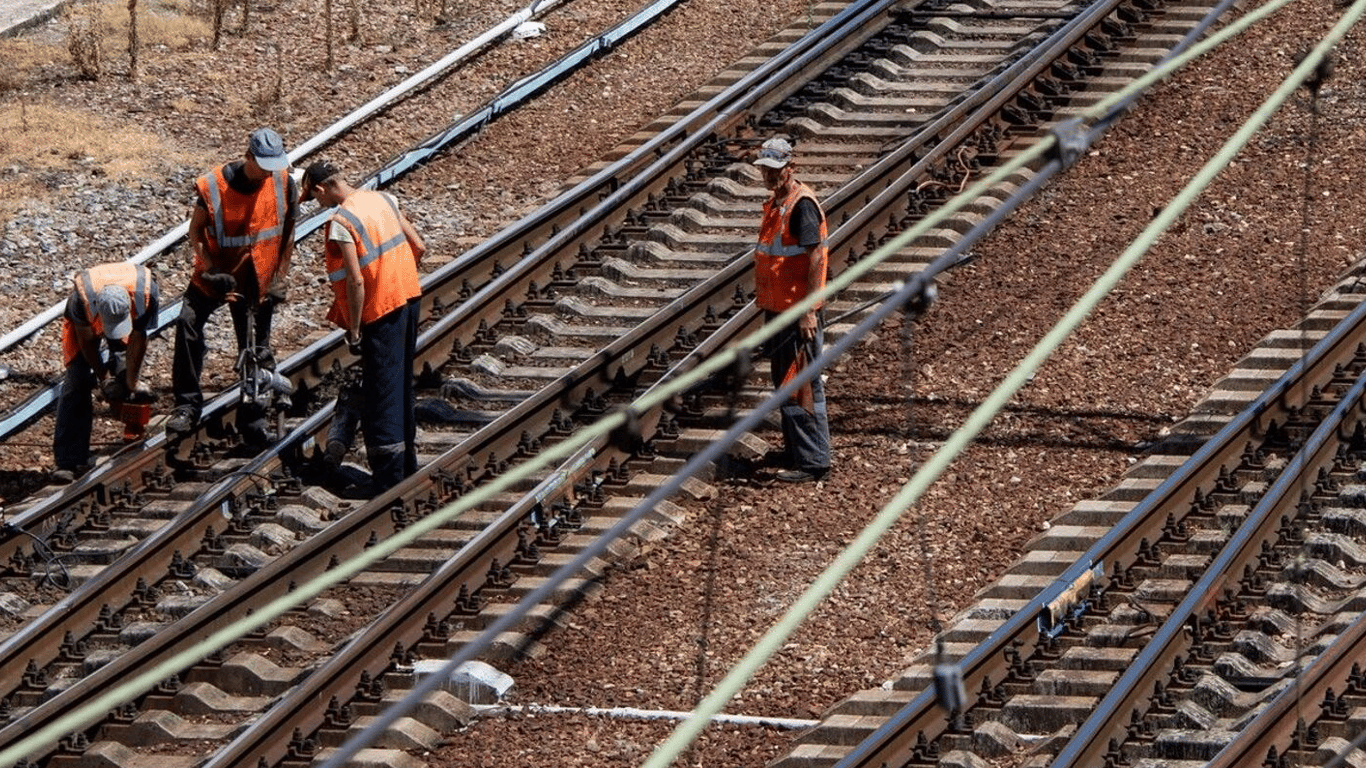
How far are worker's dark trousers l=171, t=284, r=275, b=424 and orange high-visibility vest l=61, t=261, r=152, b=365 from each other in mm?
230

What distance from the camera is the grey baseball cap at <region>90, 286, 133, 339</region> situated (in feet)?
40.3

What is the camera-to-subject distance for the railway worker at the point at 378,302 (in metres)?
11.7

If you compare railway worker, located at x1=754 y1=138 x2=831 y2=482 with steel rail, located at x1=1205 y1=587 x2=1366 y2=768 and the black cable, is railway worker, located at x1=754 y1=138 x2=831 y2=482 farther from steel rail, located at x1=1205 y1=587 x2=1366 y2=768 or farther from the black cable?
the black cable

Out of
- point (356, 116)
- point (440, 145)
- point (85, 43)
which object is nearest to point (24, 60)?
point (85, 43)

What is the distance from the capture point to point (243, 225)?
12609mm

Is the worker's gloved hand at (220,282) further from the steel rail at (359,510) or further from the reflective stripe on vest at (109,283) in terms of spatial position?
the steel rail at (359,510)

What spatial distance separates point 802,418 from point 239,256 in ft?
10.3

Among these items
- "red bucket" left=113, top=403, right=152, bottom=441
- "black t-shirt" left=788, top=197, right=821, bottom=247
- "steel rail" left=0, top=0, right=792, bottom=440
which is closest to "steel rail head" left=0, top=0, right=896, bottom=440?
"steel rail" left=0, top=0, right=792, bottom=440

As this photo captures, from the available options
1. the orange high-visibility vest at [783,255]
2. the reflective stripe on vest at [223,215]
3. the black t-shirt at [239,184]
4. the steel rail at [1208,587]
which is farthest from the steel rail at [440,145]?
the steel rail at [1208,587]

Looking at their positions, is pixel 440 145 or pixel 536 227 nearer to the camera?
pixel 536 227

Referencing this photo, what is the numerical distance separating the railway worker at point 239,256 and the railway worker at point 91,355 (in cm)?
21

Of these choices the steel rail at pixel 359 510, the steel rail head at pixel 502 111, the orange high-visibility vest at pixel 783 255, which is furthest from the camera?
the steel rail head at pixel 502 111

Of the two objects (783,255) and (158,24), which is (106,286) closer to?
(783,255)

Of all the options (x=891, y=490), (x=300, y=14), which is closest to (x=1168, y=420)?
(x=891, y=490)
